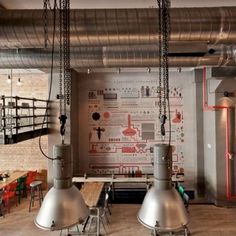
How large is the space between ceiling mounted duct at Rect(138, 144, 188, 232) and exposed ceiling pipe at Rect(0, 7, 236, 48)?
5.63 ft

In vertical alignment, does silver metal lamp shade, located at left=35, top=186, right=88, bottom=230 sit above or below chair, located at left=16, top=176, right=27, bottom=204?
above

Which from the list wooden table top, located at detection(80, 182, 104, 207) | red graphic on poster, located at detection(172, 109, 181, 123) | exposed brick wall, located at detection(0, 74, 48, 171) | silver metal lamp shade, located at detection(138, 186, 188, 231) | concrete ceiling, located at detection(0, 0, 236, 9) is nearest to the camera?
silver metal lamp shade, located at detection(138, 186, 188, 231)

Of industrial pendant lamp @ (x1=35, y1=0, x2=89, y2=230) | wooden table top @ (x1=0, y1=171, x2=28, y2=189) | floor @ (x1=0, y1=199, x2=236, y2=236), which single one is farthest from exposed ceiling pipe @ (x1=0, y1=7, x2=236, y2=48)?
wooden table top @ (x1=0, y1=171, x2=28, y2=189)

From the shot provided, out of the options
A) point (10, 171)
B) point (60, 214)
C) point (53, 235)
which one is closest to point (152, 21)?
point (60, 214)

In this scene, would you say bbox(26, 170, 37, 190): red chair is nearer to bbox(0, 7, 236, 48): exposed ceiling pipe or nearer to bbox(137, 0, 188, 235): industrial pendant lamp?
bbox(0, 7, 236, 48): exposed ceiling pipe

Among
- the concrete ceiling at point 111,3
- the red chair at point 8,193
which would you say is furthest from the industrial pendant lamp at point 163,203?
the red chair at point 8,193

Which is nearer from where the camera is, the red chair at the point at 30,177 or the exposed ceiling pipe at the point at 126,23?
the exposed ceiling pipe at the point at 126,23

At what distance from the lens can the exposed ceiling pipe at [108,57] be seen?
436 cm

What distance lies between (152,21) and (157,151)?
1.77 meters

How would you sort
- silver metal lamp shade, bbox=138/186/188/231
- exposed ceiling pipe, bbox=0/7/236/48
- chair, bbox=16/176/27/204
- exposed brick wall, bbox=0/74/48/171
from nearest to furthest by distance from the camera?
silver metal lamp shade, bbox=138/186/188/231
exposed ceiling pipe, bbox=0/7/236/48
chair, bbox=16/176/27/204
exposed brick wall, bbox=0/74/48/171

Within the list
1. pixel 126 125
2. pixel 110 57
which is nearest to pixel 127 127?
pixel 126 125

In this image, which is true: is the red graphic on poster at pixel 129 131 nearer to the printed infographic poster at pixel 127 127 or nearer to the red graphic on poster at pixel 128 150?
the printed infographic poster at pixel 127 127

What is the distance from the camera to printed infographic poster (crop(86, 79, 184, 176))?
25.0 feet

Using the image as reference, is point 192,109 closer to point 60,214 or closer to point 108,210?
point 108,210
